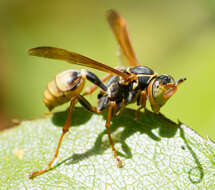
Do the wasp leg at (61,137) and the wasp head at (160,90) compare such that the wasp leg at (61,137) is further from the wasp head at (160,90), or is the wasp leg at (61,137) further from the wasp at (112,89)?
the wasp head at (160,90)

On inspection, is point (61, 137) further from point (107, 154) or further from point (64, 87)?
point (64, 87)

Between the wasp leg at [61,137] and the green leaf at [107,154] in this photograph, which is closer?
the green leaf at [107,154]

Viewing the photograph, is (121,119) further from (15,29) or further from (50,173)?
(15,29)

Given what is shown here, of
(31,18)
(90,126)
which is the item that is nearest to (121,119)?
(90,126)

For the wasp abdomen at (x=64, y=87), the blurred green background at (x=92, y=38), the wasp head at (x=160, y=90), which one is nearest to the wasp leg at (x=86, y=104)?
the wasp abdomen at (x=64, y=87)

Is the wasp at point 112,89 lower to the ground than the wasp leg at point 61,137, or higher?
higher

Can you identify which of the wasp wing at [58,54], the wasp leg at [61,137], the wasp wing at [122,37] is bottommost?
the wasp leg at [61,137]

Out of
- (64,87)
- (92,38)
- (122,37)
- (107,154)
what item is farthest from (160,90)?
(92,38)
